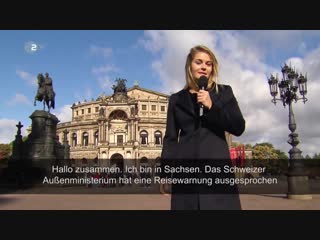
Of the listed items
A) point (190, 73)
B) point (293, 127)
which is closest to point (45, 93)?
point (293, 127)

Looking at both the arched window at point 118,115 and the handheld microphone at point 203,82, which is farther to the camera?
the arched window at point 118,115

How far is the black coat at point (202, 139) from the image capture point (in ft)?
8.51

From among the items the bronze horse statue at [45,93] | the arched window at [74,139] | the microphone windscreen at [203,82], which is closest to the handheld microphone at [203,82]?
the microphone windscreen at [203,82]

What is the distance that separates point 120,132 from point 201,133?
7570 centimetres

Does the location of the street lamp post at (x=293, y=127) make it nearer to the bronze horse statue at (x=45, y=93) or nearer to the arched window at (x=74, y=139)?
the bronze horse statue at (x=45, y=93)

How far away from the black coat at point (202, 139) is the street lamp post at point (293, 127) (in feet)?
49.5

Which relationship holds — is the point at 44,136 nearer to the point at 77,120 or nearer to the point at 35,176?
the point at 35,176

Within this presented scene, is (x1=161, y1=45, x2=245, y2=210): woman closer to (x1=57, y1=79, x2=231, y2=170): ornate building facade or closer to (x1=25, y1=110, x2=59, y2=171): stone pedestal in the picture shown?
(x1=25, y1=110, x2=59, y2=171): stone pedestal

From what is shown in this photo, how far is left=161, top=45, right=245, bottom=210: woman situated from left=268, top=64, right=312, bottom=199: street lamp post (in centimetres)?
1508

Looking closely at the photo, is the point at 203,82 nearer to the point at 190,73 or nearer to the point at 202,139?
the point at 190,73

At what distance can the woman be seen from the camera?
8.53 ft

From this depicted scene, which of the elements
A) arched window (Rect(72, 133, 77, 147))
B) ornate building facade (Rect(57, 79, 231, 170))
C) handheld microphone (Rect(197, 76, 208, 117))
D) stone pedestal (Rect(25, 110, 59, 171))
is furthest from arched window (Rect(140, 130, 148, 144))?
handheld microphone (Rect(197, 76, 208, 117))

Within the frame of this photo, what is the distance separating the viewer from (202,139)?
9.06 ft
